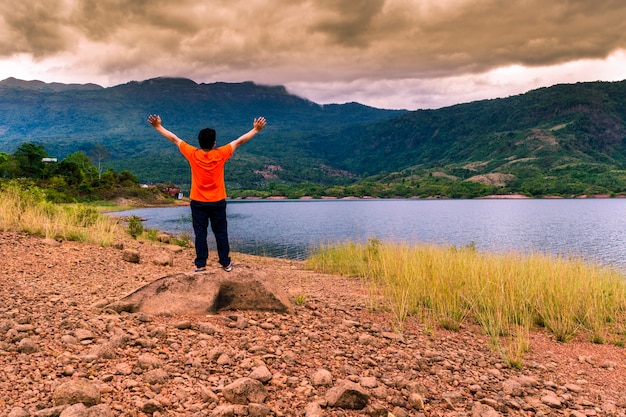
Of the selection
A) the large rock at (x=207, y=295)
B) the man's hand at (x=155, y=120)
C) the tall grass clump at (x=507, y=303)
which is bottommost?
the tall grass clump at (x=507, y=303)

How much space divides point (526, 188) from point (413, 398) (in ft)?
575

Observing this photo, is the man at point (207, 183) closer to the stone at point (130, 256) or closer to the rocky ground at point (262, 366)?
the rocky ground at point (262, 366)

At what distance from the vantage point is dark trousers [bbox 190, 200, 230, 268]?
7.15 meters

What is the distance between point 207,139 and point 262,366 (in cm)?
424

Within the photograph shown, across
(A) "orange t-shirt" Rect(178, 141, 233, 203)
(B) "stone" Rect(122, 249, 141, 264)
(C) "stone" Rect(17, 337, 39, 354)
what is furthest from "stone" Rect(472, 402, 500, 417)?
(B) "stone" Rect(122, 249, 141, 264)

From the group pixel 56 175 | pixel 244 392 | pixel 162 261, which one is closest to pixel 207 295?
pixel 244 392

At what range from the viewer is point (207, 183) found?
700 centimetres

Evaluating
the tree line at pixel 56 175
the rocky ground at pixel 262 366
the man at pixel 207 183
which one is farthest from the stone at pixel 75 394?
the tree line at pixel 56 175

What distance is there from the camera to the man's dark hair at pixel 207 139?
278 inches

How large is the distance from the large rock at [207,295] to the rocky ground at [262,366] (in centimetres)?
27

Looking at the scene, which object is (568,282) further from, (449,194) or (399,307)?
(449,194)

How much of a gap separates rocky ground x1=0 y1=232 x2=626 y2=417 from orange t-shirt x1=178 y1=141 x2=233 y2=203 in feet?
6.86

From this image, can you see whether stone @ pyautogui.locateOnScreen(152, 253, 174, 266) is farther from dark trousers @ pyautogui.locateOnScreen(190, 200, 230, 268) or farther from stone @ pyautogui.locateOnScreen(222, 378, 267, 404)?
stone @ pyautogui.locateOnScreen(222, 378, 267, 404)

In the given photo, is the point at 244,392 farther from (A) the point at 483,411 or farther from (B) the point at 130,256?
(B) the point at 130,256
